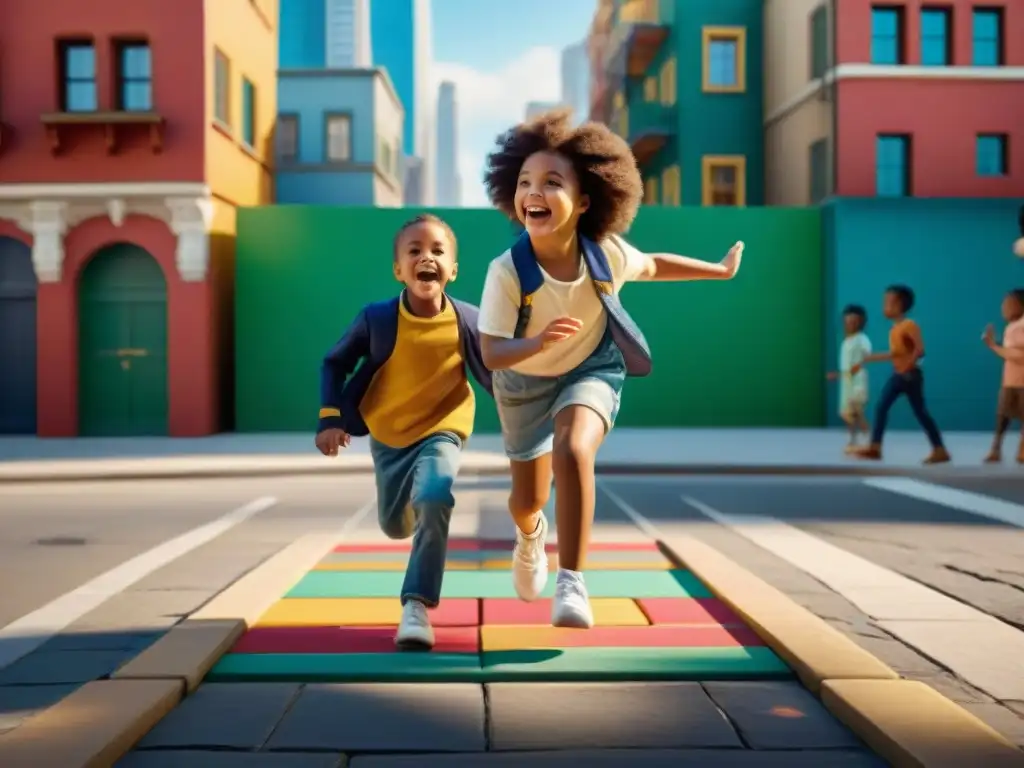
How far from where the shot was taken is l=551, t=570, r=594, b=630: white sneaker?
428 cm

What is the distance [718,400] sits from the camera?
20.2 meters

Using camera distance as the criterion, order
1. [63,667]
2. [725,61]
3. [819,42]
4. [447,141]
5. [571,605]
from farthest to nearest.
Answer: [447,141], [725,61], [819,42], [571,605], [63,667]

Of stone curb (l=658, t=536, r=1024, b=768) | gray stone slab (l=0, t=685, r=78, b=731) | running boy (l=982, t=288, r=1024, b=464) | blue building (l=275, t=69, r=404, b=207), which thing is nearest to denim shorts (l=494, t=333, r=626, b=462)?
stone curb (l=658, t=536, r=1024, b=768)

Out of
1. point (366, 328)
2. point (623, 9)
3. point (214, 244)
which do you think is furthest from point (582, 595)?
point (623, 9)

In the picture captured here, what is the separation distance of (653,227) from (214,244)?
7.33 m

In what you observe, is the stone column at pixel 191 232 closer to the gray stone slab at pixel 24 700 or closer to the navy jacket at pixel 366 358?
the navy jacket at pixel 366 358

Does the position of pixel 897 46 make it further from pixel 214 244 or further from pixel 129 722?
pixel 129 722

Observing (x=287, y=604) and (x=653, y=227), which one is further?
(x=653, y=227)

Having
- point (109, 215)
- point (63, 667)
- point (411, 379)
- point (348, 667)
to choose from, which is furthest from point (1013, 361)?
point (109, 215)

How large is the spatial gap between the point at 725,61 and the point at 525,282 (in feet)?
76.7

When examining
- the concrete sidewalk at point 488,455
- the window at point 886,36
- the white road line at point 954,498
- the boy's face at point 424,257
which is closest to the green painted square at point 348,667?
the boy's face at point 424,257

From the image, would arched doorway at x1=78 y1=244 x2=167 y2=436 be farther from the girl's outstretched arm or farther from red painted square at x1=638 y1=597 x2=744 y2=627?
the girl's outstretched arm

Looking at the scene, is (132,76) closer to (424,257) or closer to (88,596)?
(88,596)

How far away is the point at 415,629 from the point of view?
4.31m
